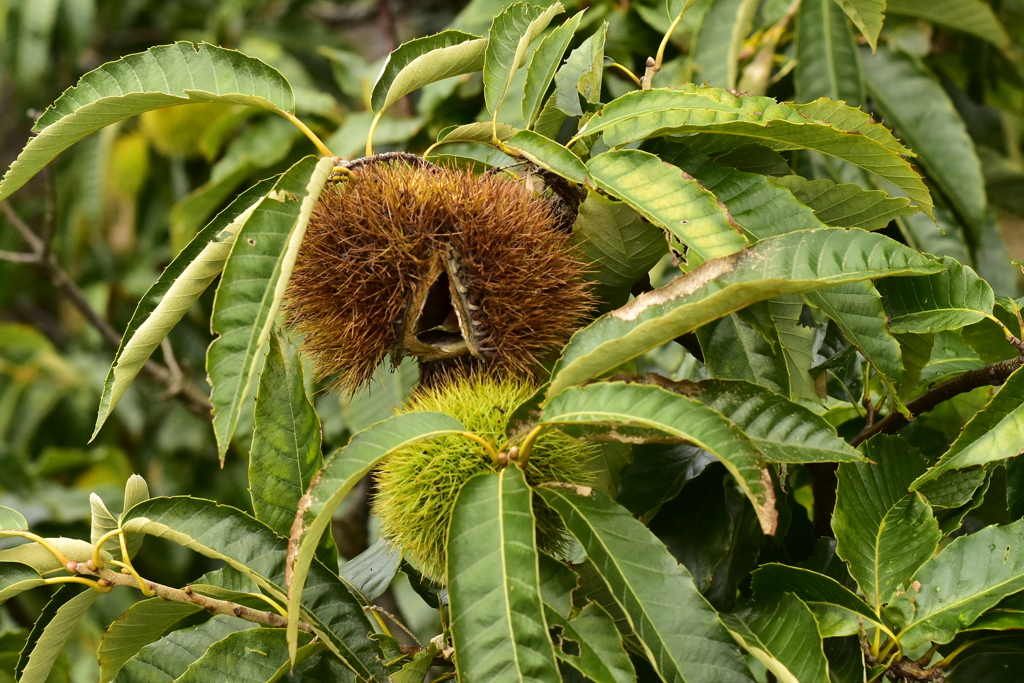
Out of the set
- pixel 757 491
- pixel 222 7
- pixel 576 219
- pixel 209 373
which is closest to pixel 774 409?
pixel 757 491

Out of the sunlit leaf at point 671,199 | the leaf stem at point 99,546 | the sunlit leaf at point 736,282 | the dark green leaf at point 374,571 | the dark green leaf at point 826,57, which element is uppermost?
the dark green leaf at point 826,57

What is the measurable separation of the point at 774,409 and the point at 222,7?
266 centimetres

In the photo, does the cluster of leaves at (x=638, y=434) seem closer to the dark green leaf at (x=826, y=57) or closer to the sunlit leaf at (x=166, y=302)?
the sunlit leaf at (x=166, y=302)

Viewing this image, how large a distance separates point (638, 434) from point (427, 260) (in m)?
0.21

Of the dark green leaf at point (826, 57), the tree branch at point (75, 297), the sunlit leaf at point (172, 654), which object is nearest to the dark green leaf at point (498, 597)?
the sunlit leaf at point (172, 654)

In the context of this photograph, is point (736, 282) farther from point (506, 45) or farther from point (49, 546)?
point (49, 546)

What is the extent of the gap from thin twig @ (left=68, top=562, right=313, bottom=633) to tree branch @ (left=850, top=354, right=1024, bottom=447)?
1.70 feet

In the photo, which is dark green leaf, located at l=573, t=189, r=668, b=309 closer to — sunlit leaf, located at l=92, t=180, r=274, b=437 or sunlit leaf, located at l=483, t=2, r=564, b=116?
sunlit leaf, located at l=483, t=2, r=564, b=116

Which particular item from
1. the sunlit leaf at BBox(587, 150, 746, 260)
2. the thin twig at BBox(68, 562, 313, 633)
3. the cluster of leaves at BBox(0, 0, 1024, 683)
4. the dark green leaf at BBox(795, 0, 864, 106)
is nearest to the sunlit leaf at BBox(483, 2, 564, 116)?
the cluster of leaves at BBox(0, 0, 1024, 683)

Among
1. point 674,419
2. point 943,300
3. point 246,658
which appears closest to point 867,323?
point 943,300

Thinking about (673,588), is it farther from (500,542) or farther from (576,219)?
(576,219)

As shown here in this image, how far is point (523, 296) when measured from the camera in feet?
2.11

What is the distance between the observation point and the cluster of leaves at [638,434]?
0.53m

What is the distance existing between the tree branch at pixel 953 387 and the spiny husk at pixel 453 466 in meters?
0.27
